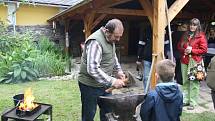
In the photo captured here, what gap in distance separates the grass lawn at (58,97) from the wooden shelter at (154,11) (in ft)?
4.56

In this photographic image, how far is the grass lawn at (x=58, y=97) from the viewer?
5.42 meters

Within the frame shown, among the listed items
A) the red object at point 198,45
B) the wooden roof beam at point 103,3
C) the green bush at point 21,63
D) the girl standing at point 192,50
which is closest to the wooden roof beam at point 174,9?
the girl standing at point 192,50

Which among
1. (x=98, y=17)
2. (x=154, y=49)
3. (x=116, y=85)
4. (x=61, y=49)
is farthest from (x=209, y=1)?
(x=116, y=85)

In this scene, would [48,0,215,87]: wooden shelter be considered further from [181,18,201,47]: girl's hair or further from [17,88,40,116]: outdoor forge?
[17,88,40,116]: outdoor forge

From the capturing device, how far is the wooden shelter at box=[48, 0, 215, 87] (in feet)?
17.9

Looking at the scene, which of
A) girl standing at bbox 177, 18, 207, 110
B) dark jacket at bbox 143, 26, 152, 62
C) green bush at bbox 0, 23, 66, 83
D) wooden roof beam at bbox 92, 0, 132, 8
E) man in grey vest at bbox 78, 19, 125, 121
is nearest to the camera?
man in grey vest at bbox 78, 19, 125, 121

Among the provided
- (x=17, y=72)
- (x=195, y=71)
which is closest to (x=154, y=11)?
(x=195, y=71)

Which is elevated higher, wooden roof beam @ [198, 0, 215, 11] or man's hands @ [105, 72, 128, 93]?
wooden roof beam @ [198, 0, 215, 11]

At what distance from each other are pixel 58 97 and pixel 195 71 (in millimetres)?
2964

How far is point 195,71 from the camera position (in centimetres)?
545

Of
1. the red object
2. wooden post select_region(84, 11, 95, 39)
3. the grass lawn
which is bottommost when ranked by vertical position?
the grass lawn

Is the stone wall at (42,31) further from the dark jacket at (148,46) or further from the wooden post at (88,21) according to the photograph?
the dark jacket at (148,46)

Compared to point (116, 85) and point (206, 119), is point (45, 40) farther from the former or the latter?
point (116, 85)

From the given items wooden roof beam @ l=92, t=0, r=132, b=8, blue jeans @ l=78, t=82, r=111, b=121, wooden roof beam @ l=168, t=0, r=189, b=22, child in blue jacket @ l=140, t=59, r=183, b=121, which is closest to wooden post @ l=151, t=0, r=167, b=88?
wooden roof beam @ l=168, t=0, r=189, b=22
